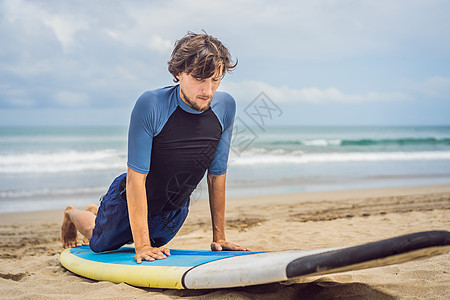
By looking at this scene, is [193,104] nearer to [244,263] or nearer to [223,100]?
[223,100]

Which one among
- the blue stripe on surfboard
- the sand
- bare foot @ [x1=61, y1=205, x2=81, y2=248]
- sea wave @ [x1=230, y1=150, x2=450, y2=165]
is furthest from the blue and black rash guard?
sea wave @ [x1=230, y1=150, x2=450, y2=165]

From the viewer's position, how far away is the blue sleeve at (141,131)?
7.98ft

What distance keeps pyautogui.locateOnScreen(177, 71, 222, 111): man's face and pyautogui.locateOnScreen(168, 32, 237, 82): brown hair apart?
0.03 metres

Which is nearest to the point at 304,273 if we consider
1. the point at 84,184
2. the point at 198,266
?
the point at 198,266

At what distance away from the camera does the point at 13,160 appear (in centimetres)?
1556

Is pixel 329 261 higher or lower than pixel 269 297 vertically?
higher

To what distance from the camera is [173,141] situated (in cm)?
255

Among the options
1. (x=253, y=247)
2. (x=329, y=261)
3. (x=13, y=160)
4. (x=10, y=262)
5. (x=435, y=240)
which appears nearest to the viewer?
(x=435, y=240)

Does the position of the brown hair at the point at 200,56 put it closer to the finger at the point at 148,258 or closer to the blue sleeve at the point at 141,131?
the blue sleeve at the point at 141,131

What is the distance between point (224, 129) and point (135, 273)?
109 cm

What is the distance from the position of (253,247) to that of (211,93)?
2.14 metres

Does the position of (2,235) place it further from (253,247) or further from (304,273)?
(304,273)

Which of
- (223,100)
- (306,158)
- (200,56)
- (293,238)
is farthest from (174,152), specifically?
(306,158)

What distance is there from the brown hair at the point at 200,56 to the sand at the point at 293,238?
1.22 meters
